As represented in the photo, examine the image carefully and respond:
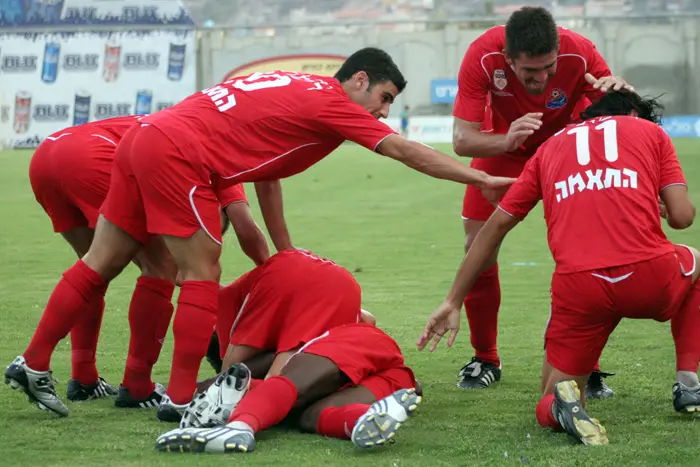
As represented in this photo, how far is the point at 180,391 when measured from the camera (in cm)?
450

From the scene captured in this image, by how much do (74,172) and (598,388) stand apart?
2.67 m

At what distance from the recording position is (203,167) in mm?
4656

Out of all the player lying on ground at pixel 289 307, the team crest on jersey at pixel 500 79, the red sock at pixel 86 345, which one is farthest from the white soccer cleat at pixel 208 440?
the team crest on jersey at pixel 500 79

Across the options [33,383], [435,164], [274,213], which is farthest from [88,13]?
[33,383]

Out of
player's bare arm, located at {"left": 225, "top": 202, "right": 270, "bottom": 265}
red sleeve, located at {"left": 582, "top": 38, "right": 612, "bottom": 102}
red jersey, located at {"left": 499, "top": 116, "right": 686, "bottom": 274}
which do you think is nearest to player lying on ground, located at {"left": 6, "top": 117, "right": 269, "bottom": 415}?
player's bare arm, located at {"left": 225, "top": 202, "right": 270, "bottom": 265}

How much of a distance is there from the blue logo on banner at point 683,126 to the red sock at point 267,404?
105 ft

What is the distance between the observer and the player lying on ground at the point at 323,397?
3.82 meters

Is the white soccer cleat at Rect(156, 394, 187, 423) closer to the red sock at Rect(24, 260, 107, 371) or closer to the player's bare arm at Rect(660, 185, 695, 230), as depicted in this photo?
the red sock at Rect(24, 260, 107, 371)

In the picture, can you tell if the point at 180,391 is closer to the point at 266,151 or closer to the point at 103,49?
the point at 266,151

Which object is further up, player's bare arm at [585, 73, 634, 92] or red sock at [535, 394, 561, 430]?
player's bare arm at [585, 73, 634, 92]

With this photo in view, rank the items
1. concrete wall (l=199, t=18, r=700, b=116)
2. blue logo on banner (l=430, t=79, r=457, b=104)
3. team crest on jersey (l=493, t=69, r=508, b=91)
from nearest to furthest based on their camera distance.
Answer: team crest on jersey (l=493, t=69, r=508, b=91)
blue logo on banner (l=430, t=79, r=457, b=104)
concrete wall (l=199, t=18, r=700, b=116)

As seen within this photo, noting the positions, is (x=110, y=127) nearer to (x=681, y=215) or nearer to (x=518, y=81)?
(x=518, y=81)

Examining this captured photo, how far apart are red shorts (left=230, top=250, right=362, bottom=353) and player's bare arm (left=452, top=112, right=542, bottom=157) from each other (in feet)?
3.47

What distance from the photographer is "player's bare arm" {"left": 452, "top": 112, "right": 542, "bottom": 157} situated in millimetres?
5023
